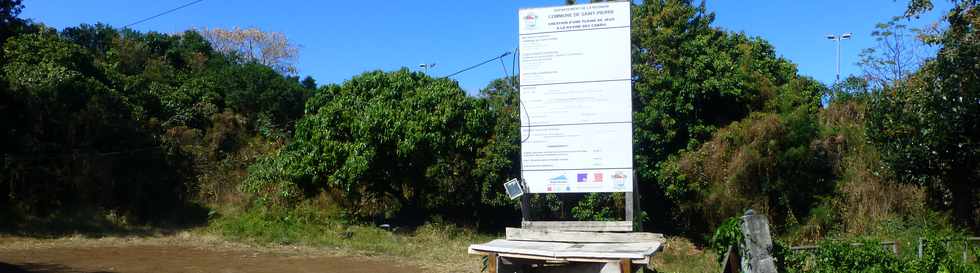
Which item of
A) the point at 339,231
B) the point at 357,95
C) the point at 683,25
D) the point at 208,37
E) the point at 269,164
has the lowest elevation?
the point at 339,231

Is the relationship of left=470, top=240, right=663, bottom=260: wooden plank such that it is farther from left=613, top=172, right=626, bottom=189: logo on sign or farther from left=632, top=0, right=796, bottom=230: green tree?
left=632, top=0, right=796, bottom=230: green tree

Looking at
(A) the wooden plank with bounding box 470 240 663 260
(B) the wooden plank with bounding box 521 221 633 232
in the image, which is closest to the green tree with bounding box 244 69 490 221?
(B) the wooden plank with bounding box 521 221 633 232

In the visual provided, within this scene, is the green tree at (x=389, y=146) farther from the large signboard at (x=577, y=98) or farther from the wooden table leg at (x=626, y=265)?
the wooden table leg at (x=626, y=265)

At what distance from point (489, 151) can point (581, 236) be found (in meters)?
12.8

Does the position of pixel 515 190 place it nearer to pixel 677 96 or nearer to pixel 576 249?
pixel 576 249

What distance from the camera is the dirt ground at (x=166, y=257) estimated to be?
1465 centimetres

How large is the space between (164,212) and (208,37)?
89.9ft

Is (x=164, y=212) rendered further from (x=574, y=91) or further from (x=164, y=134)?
(x=574, y=91)

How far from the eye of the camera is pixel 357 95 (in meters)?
21.6

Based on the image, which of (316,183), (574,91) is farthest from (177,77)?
(574,91)

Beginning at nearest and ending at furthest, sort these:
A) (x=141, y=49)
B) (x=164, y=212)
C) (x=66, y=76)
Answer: (x=66, y=76), (x=164, y=212), (x=141, y=49)

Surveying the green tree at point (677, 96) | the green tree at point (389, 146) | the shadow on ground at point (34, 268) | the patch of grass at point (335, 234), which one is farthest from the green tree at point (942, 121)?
the shadow on ground at point (34, 268)

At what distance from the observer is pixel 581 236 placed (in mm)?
7695

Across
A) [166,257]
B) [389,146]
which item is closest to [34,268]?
[166,257]
